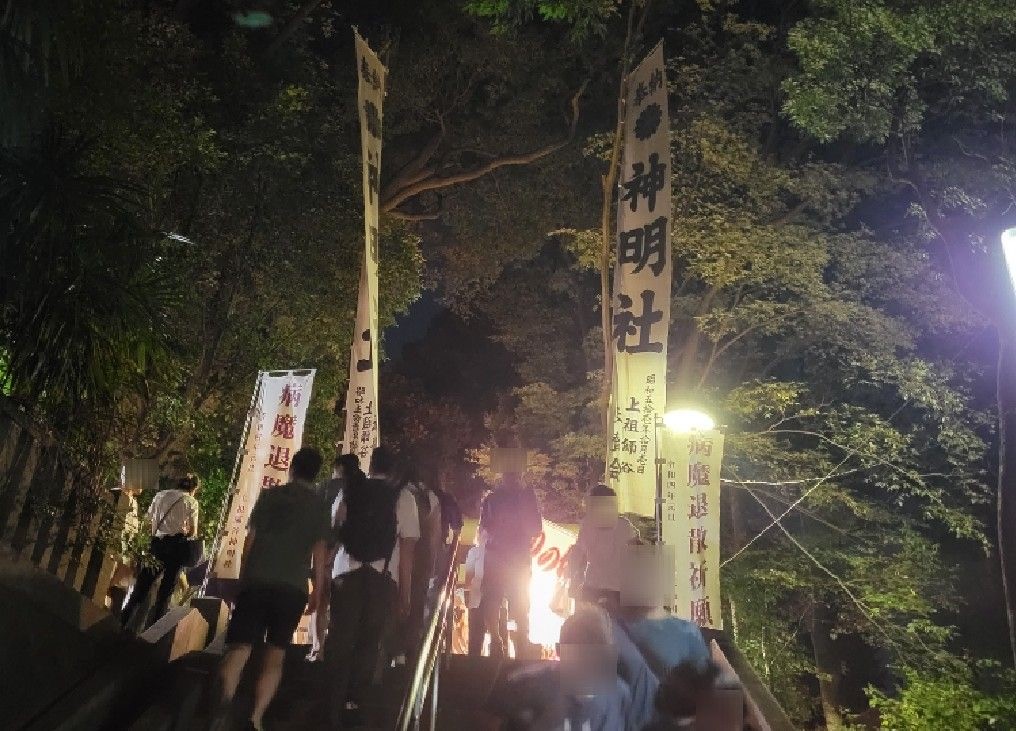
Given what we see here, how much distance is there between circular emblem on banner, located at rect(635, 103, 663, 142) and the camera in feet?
30.8

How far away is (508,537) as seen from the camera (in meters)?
7.11

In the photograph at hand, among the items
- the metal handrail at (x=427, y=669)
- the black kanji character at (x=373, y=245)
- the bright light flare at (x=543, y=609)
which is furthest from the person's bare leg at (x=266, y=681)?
the bright light flare at (x=543, y=609)

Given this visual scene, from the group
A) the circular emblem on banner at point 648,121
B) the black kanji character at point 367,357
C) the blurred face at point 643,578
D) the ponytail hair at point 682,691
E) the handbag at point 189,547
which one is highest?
the circular emblem on banner at point 648,121

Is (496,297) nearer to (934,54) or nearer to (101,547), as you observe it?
(934,54)

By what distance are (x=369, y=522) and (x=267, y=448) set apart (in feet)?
16.7

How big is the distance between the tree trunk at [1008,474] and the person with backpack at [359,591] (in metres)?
7.15

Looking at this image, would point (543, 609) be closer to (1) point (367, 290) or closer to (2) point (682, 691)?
(1) point (367, 290)

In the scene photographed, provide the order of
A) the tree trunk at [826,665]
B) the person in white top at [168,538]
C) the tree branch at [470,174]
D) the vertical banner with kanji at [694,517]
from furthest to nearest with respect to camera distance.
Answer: the tree trunk at [826,665] → the tree branch at [470,174] → the vertical banner with kanji at [694,517] → the person in white top at [168,538]

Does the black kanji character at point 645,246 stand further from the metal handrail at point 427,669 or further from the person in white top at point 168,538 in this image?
the person in white top at point 168,538

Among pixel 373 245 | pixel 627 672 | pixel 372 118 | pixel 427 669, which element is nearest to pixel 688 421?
pixel 373 245

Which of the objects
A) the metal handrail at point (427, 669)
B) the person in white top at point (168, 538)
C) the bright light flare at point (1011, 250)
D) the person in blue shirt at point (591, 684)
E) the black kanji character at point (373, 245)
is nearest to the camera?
the person in blue shirt at point (591, 684)

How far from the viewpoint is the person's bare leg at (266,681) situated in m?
4.99

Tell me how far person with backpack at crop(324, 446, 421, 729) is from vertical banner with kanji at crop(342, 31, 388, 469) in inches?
172

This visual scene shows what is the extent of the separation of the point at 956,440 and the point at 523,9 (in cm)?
887
